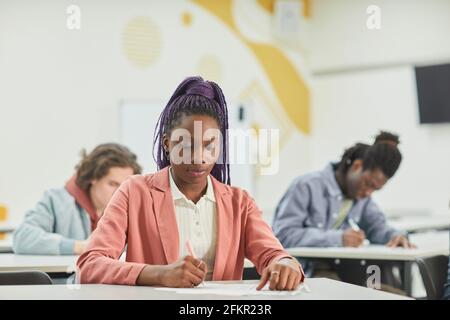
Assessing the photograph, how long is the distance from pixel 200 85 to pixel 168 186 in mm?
269

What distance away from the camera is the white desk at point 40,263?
7.83ft

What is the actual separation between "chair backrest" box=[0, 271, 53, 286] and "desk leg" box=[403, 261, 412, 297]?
1.64m

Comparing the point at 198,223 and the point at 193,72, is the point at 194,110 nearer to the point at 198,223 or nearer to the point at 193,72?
the point at 198,223

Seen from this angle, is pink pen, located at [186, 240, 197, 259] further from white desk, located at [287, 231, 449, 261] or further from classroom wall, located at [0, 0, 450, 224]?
classroom wall, located at [0, 0, 450, 224]

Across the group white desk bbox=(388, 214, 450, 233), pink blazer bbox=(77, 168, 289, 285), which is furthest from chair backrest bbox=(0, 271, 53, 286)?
white desk bbox=(388, 214, 450, 233)

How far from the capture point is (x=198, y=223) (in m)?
1.90

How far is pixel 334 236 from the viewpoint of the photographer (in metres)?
3.15

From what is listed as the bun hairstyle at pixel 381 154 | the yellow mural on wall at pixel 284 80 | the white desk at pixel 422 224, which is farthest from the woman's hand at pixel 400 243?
the yellow mural on wall at pixel 284 80

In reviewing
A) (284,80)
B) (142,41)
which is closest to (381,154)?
(142,41)

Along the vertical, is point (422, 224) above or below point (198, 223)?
below

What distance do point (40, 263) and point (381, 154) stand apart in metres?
1.50

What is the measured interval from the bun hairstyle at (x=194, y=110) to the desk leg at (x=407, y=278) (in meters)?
1.26

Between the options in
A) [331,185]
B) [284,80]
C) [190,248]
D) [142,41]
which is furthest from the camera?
[284,80]
